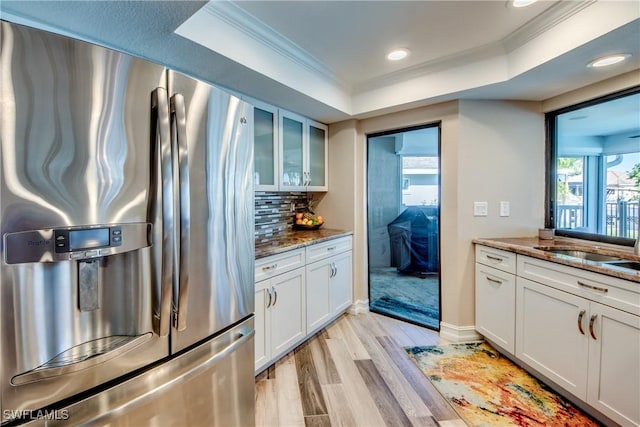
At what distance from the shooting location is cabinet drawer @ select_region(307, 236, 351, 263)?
267 centimetres

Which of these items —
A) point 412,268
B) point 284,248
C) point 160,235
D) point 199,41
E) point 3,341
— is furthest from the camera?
point 412,268

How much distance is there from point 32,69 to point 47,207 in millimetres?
369

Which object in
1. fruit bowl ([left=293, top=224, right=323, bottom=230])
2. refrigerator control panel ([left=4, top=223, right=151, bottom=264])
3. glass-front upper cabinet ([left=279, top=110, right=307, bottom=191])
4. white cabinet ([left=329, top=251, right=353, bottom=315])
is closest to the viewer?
refrigerator control panel ([left=4, top=223, right=151, bottom=264])

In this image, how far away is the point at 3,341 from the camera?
765mm

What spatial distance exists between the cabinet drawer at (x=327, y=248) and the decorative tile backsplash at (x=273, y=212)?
445 mm

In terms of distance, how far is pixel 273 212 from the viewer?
10.4ft

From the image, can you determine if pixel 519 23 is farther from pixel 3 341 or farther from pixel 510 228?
pixel 3 341

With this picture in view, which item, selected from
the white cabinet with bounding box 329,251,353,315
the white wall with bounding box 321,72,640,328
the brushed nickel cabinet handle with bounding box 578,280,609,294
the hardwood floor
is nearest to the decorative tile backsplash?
the white cabinet with bounding box 329,251,353,315

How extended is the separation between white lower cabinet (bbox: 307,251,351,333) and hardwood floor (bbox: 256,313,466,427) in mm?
214

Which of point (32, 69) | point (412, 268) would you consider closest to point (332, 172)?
point (412, 268)

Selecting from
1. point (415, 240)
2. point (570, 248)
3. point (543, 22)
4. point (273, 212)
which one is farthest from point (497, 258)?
point (273, 212)

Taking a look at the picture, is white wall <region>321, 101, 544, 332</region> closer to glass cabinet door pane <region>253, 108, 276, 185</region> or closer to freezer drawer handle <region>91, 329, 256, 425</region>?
glass cabinet door pane <region>253, 108, 276, 185</region>

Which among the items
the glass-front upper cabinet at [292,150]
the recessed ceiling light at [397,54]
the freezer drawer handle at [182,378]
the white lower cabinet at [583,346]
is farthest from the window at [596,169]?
the freezer drawer handle at [182,378]

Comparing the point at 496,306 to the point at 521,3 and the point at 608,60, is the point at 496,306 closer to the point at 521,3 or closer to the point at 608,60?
the point at 608,60
